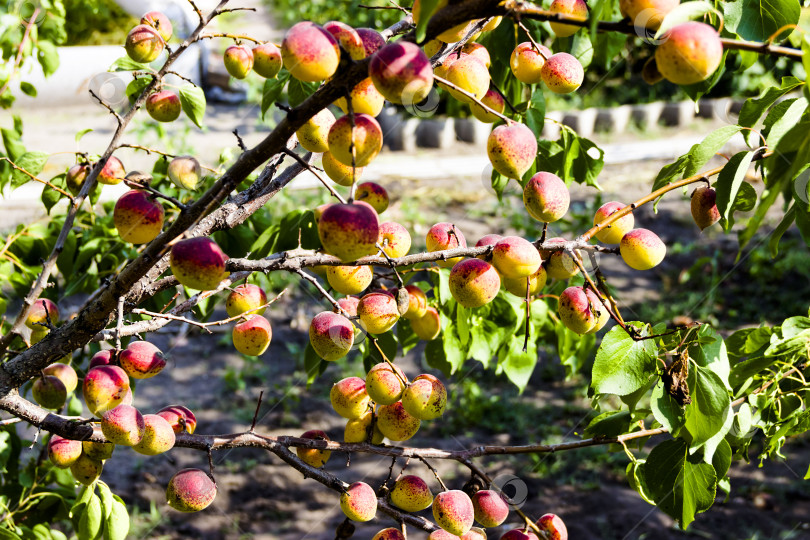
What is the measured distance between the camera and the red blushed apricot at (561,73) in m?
1.05

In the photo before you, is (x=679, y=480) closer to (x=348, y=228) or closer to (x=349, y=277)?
(x=349, y=277)

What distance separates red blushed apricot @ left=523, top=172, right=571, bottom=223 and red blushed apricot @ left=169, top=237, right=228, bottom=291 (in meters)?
0.42

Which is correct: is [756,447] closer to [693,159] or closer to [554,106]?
[693,159]

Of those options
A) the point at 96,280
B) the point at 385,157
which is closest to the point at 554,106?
the point at 385,157

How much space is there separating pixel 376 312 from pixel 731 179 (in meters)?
0.52

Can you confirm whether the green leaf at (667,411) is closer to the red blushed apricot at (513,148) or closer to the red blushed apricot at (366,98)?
the red blushed apricot at (513,148)

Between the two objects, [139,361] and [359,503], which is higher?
[139,361]

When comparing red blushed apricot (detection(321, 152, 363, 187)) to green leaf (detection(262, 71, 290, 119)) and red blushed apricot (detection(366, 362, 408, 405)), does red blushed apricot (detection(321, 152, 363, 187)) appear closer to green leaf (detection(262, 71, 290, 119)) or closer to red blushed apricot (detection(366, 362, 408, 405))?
red blushed apricot (detection(366, 362, 408, 405))

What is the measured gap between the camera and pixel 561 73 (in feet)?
3.46

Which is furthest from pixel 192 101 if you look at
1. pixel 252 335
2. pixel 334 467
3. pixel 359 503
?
pixel 334 467

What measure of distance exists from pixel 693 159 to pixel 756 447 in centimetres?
234

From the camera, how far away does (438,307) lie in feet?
4.92

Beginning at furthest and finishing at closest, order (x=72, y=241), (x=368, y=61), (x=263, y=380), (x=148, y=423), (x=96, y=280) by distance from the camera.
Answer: (x=263, y=380), (x=96, y=280), (x=72, y=241), (x=148, y=423), (x=368, y=61)

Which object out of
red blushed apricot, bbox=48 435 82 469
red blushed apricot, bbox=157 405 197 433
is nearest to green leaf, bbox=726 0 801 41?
red blushed apricot, bbox=157 405 197 433
